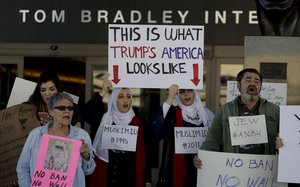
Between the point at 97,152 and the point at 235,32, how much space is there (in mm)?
5024

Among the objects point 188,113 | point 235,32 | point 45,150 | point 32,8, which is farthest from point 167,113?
point 32,8

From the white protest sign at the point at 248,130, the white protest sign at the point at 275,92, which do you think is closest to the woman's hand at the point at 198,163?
the white protest sign at the point at 248,130

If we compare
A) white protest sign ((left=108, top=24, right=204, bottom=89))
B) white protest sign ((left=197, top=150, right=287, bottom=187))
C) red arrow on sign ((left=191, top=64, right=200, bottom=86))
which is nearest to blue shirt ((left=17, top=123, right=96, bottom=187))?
white protest sign ((left=197, top=150, right=287, bottom=187))

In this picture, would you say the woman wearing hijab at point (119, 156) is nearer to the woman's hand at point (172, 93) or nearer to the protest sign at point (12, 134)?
the woman's hand at point (172, 93)

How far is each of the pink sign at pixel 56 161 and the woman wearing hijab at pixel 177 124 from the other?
3.43 feet

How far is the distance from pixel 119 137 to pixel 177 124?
19.4 inches

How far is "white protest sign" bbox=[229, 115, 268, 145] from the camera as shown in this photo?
4477 mm

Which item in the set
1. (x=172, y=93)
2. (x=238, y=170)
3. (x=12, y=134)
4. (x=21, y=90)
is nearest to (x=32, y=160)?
(x=12, y=134)

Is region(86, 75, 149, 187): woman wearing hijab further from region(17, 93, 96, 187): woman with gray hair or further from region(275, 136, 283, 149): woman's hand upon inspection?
region(275, 136, 283, 149): woman's hand

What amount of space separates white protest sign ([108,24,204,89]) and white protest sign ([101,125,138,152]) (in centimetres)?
36

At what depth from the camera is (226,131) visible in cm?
459

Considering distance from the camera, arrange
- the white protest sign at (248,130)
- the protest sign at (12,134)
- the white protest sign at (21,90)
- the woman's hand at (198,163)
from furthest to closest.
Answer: the white protest sign at (21,90) < the protest sign at (12,134) < the woman's hand at (198,163) < the white protest sign at (248,130)

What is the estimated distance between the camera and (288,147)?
4.39 m

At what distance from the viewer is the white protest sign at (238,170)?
4504 millimetres
